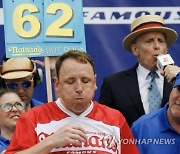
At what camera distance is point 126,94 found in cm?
405

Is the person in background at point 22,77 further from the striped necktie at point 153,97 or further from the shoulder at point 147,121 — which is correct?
the shoulder at point 147,121

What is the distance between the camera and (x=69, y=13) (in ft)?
13.6

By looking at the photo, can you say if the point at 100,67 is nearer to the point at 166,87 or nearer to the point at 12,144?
the point at 166,87

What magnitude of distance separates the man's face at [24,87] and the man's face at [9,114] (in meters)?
0.33

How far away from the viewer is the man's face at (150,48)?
4.08 metres

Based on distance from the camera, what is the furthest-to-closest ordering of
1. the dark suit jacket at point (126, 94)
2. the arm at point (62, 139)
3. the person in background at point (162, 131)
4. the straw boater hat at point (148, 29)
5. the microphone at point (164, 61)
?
the straw boater hat at point (148, 29), the dark suit jacket at point (126, 94), the microphone at point (164, 61), the person in background at point (162, 131), the arm at point (62, 139)

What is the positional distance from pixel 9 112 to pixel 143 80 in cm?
104

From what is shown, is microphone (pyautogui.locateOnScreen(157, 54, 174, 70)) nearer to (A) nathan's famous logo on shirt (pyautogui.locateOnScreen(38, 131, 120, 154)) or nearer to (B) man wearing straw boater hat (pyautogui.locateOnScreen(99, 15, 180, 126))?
(B) man wearing straw boater hat (pyautogui.locateOnScreen(99, 15, 180, 126))

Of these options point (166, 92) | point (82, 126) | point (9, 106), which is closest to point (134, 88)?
point (166, 92)

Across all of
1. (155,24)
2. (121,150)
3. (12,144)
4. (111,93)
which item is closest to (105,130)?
(121,150)

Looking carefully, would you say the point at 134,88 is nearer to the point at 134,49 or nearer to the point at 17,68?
the point at 134,49

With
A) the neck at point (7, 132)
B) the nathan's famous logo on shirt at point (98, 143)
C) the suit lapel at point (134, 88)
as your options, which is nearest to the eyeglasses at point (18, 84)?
the neck at point (7, 132)

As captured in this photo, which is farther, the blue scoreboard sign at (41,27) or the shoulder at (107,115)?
the blue scoreboard sign at (41,27)

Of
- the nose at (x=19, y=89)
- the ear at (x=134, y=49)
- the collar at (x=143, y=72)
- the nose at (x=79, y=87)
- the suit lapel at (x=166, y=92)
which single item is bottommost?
the nose at (x=79, y=87)
